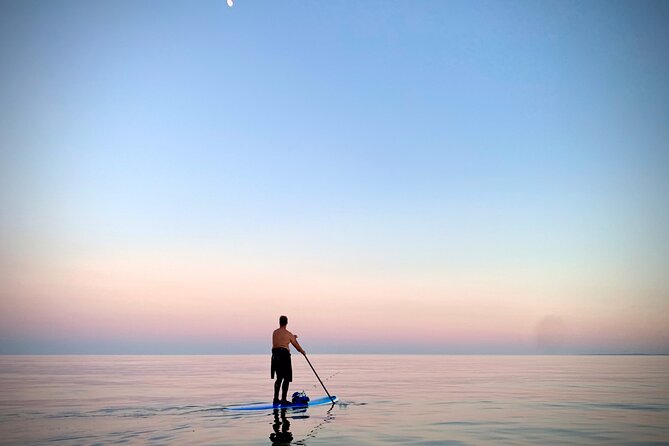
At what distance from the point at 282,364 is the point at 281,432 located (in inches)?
253

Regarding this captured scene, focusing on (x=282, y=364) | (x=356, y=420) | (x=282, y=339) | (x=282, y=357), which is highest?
(x=282, y=339)

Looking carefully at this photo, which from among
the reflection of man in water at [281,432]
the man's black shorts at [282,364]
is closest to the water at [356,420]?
the reflection of man in water at [281,432]

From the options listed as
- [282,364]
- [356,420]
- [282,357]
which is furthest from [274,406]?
[356,420]

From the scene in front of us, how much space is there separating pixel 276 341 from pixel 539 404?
10176 mm

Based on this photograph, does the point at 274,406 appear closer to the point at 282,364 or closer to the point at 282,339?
the point at 282,364

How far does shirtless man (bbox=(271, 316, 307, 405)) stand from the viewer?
20.0 metres

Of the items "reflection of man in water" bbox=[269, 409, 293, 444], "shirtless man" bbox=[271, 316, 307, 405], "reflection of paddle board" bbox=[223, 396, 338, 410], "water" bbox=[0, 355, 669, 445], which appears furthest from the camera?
"shirtless man" bbox=[271, 316, 307, 405]

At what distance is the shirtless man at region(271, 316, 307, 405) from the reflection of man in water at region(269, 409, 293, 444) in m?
2.93

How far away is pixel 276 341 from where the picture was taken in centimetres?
2038

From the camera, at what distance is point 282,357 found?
790 inches

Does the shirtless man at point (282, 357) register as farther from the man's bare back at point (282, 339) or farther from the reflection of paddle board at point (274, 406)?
the reflection of paddle board at point (274, 406)

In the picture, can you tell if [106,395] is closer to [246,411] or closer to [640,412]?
[246,411]

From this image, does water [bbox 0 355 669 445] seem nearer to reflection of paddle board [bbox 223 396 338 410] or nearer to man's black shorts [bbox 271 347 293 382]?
reflection of paddle board [bbox 223 396 338 410]

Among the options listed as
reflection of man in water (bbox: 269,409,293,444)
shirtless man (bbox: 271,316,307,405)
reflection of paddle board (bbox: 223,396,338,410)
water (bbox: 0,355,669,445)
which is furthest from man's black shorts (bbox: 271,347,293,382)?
reflection of man in water (bbox: 269,409,293,444)
